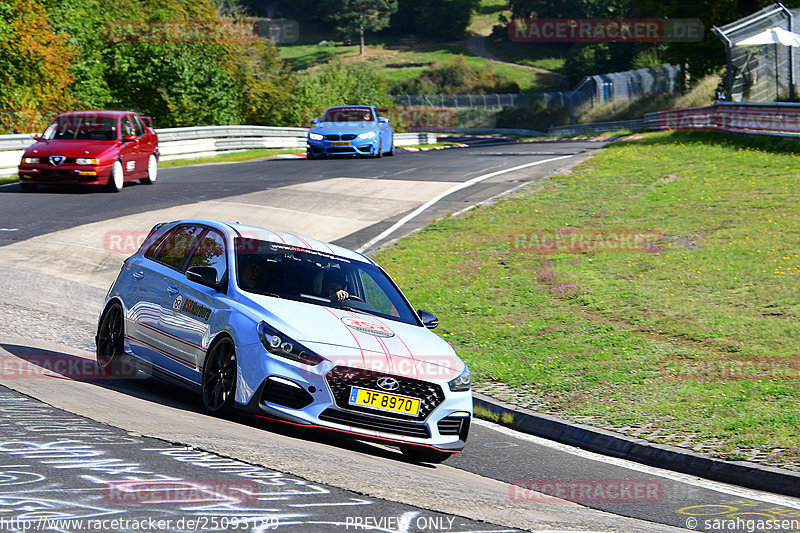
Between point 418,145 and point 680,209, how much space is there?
3171 cm

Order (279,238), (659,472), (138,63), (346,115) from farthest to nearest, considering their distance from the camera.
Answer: (138,63), (346,115), (279,238), (659,472)

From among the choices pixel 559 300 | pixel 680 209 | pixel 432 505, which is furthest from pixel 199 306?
pixel 680 209

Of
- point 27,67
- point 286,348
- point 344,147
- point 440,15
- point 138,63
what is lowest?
point 286,348

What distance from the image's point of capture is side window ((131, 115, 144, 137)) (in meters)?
23.3

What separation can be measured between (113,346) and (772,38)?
3131 centimetres

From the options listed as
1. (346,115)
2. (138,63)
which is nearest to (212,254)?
(346,115)

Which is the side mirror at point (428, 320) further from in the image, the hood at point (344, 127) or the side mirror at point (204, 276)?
the hood at point (344, 127)

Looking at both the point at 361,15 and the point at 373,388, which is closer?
the point at 373,388

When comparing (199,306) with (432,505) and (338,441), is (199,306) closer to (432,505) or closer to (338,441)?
(338,441)

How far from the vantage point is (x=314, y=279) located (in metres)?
8.44

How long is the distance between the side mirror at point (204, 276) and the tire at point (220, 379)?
0.57 meters

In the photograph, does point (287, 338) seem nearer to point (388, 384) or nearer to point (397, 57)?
point (388, 384)

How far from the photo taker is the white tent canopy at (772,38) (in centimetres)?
3462

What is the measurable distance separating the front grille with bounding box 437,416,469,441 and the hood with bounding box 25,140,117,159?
16.0 m
